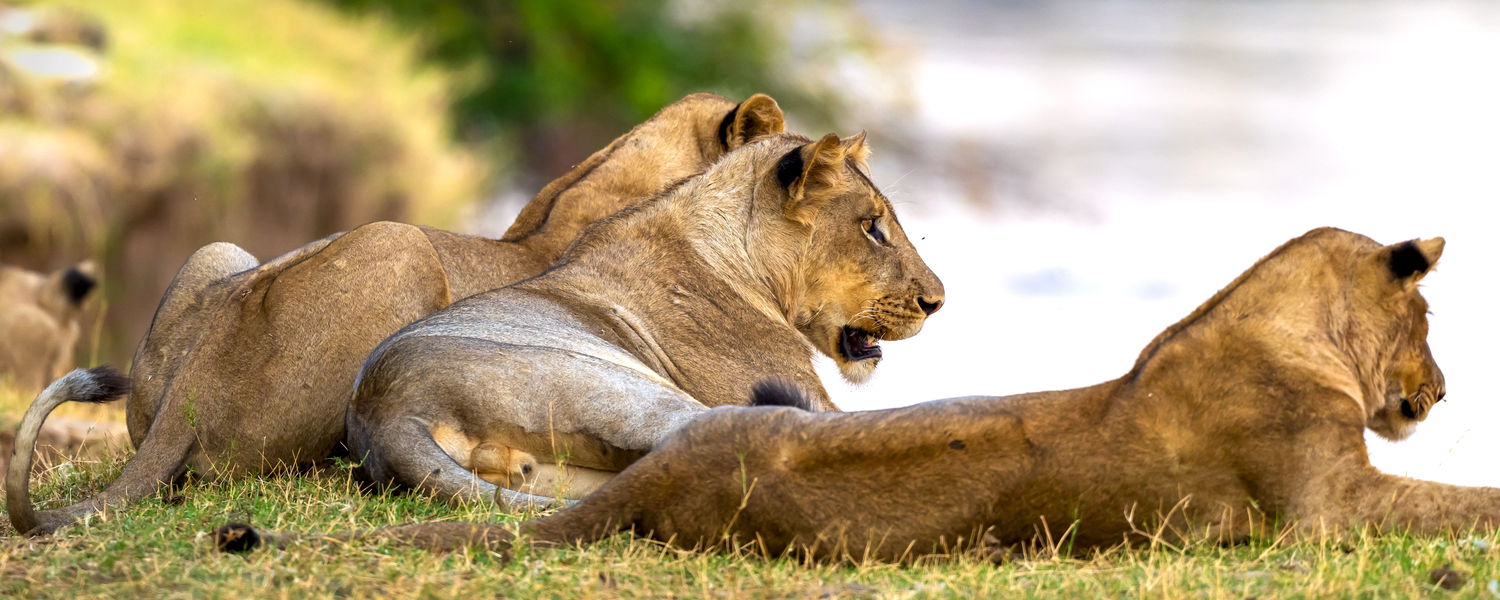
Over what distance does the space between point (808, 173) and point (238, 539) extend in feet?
8.49

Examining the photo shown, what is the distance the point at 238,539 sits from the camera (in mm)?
4234

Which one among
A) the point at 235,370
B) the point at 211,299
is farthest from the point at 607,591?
the point at 211,299

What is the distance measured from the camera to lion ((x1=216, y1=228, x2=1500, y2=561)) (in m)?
4.36

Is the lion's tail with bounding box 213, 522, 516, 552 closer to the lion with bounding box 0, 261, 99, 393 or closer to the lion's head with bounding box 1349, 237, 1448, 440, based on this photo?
the lion's head with bounding box 1349, 237, 1448, 440

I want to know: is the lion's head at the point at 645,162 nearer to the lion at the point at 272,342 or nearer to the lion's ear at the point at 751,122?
the lion's ear at the point at 751,122

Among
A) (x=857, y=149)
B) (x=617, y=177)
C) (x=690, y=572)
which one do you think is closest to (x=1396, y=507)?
(x=690, y=572)

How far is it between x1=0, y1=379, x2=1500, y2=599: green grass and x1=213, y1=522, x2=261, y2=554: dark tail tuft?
0.03 metres

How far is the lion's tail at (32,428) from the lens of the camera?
15.9ft

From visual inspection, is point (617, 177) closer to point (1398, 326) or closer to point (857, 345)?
point (857, 345)

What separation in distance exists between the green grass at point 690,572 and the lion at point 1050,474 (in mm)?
63

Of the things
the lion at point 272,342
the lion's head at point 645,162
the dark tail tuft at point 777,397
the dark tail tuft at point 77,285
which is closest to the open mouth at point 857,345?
the lion's head at point 645,162

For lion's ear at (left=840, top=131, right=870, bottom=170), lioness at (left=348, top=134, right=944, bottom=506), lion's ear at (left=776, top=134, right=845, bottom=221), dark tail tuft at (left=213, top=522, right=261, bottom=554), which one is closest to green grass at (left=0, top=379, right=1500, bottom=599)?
dark tail tuft at (left=213, top=522, right=261, bottom=554)

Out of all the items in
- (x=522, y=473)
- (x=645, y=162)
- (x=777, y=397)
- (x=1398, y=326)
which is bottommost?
(x=522, y=473)

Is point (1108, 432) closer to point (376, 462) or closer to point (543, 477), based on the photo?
point (543, 477)
